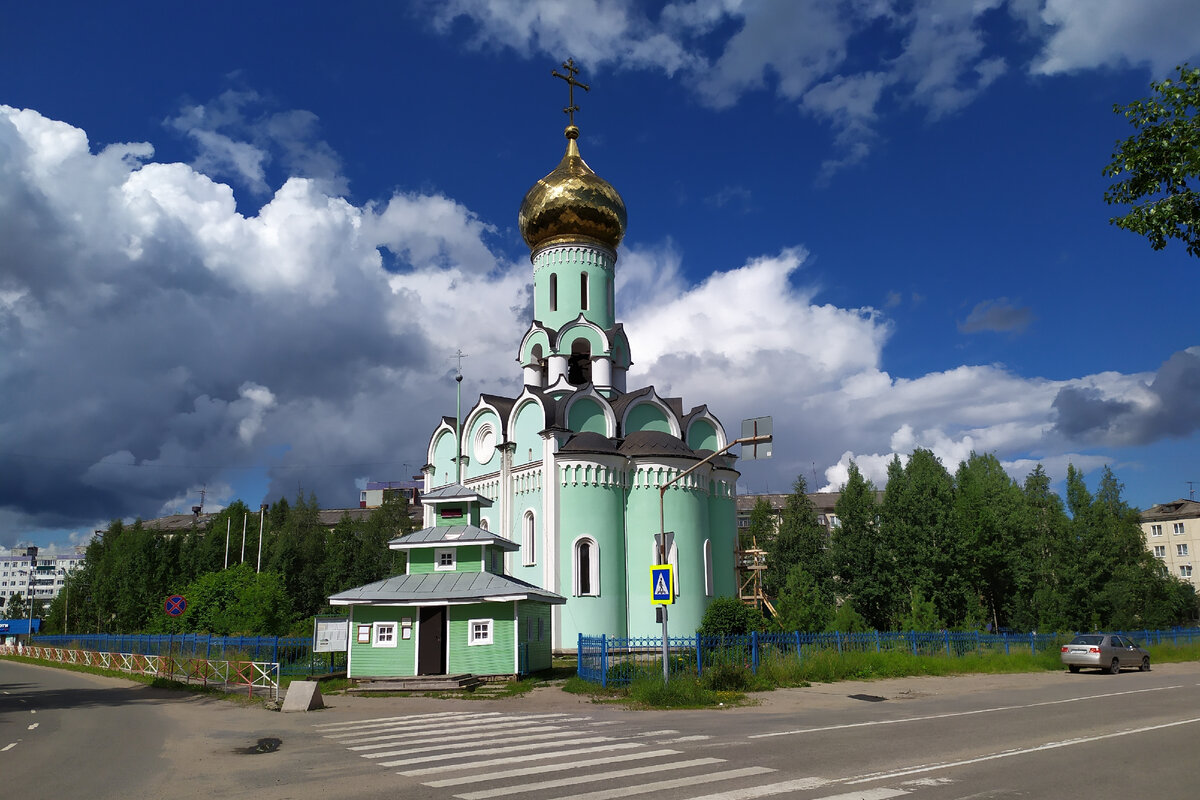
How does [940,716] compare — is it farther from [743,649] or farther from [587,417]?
[587,417]

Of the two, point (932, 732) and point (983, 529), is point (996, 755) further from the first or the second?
point (983, 529)

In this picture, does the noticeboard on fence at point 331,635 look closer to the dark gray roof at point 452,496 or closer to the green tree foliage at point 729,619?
the dark gray roof at point 452,496

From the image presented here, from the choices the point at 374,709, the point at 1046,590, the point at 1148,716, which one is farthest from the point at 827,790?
the point at 1046,590

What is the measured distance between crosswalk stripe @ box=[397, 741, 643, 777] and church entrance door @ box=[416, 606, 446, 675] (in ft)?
35.5

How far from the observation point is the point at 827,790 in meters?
7.82

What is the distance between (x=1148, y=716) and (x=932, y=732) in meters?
4.36

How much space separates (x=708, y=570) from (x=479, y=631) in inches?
438

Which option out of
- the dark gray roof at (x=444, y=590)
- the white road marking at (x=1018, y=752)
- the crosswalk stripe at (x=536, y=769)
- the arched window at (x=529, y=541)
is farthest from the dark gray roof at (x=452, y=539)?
the white road marking at (x=1018, y=752)

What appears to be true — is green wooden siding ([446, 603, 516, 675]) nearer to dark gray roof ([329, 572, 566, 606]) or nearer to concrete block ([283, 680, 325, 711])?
dark gray roof ([329, 572, 566, 606])

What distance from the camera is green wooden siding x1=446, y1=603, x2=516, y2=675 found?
20672 millimetres

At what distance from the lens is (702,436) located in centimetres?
3312

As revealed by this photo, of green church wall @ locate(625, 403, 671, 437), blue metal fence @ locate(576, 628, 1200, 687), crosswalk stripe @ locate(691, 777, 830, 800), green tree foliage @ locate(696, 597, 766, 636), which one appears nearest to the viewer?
crosswalk stripe @ locate(691, 777, 830, 800)

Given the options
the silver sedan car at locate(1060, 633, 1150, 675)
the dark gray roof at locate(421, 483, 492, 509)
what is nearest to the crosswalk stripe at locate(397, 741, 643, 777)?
the dark gray roof at locate(421, 483, 492, 509)

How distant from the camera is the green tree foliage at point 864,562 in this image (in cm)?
3759
